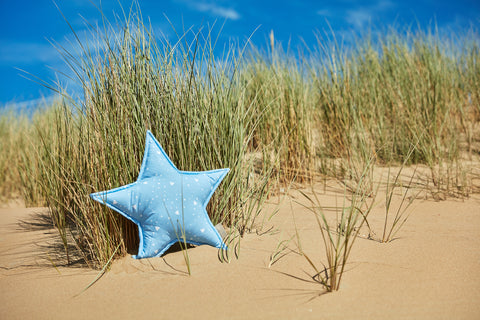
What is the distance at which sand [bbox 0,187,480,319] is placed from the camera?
1563 mm

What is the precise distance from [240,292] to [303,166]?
2097mm

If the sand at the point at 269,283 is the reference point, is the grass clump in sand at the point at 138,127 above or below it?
above

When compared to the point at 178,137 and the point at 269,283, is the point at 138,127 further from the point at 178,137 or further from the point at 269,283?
the point at 269,283

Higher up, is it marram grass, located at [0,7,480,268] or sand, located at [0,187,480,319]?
marram grass, located at [0,7,480,268]

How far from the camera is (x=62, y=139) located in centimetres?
273

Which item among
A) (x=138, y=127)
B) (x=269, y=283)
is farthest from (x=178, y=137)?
(x=269, y=283)

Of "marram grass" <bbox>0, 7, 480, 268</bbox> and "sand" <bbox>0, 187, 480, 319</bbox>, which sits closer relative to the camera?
"sand" <bbox>0, 187, 480, 319</bbox>

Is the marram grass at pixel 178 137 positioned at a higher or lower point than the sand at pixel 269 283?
higher

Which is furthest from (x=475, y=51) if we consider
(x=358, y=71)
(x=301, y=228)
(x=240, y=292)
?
(x=240, y=292)

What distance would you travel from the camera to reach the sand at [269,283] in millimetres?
1563

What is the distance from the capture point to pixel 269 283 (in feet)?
5.78

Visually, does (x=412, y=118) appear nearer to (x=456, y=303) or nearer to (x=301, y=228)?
(x=301, y=228)

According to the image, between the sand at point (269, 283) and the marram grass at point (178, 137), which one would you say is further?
the marram grass at point (178, 137)

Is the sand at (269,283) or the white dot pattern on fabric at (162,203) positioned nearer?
the sand at (269,283)
